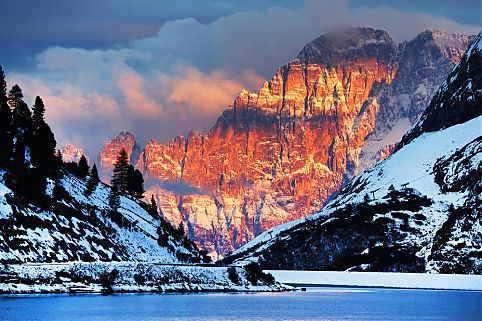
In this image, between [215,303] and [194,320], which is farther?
[215,303]

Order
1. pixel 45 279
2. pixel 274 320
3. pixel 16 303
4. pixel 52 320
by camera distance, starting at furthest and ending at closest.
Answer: pixel 45 279 < pixel 16 303 < pixel 274 320 < pixel 52 320

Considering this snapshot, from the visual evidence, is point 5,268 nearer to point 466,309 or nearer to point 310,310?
point 310,310

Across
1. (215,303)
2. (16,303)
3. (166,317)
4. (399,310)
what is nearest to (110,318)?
(166,317)

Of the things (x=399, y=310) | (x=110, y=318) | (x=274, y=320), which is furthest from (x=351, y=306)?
(x=110, y=318)

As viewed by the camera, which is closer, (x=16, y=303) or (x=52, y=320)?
(x=52, y=320)

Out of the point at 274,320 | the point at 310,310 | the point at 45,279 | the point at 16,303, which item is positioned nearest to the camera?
the point at 274,320

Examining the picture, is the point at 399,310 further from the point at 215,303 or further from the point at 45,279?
the point at 45,279

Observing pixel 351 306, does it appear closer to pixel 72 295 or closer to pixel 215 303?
pixel 215 303

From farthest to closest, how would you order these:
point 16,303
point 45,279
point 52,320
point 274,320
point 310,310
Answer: point 45,279 → point 310,310 → point 16,303 → point 274,320 → point 52,320

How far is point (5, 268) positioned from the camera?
18562cm

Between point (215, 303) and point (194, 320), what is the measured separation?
1443 inches

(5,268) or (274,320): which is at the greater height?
(5,268)

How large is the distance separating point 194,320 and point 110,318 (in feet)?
40.3

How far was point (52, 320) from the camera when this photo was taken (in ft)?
474
